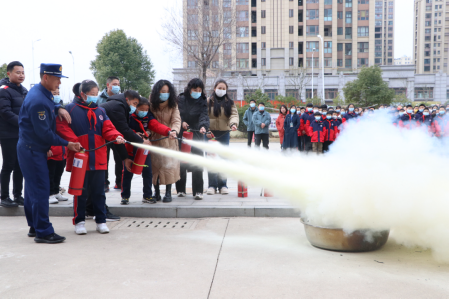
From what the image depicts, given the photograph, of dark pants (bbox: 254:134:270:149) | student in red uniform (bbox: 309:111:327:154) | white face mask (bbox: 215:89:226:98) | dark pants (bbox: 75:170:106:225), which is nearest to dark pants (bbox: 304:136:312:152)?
Result: student in red uniform (bbox: 309:111:327:154)

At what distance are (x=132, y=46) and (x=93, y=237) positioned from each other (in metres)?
43.5

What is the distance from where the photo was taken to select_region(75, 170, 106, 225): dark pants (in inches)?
198

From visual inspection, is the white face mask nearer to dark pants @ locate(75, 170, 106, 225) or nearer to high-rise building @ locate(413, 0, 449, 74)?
dark pants @ locate(75, 170, 106, 225)

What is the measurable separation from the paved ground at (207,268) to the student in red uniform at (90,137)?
34 centimetres

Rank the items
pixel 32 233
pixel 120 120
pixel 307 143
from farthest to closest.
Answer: pixel 307 143
pixel 120 120
pixel 32 233

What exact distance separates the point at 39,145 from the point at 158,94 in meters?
2.33

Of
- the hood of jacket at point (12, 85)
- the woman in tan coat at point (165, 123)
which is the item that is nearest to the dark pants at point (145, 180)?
the woman in tan coat at point (165, 123)

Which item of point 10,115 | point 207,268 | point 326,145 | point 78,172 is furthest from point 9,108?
point 326,145

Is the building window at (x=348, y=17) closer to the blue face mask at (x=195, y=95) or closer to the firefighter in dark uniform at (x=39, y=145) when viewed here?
the blue face mask at (x=195, y=95)

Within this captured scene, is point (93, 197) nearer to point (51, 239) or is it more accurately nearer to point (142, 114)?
point (51, 239)

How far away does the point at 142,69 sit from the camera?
150 ft

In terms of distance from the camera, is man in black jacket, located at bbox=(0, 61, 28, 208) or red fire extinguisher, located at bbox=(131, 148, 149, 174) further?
red fire extinguisher, located at bbox=(131, 148, 149, 174)

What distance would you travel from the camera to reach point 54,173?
22.1 ft

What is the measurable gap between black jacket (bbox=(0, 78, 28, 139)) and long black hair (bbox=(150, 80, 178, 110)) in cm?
215
